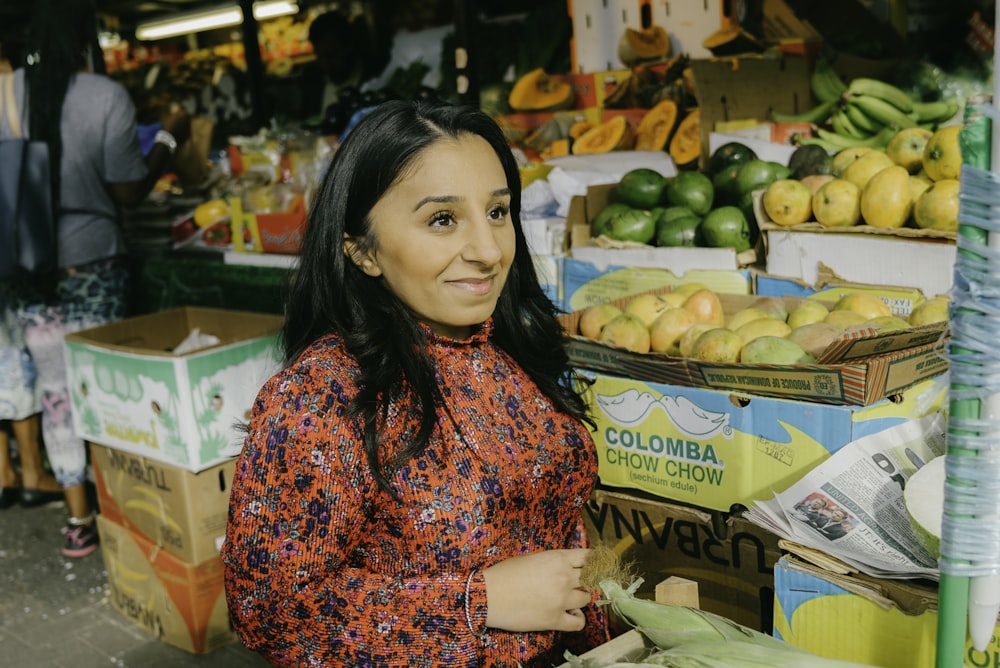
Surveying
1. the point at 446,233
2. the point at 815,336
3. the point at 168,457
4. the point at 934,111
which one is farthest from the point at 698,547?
the point at 934,111

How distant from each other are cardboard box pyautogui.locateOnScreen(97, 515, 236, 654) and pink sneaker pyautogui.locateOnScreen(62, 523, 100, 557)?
0.66 m

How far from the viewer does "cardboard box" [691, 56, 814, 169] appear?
416cm

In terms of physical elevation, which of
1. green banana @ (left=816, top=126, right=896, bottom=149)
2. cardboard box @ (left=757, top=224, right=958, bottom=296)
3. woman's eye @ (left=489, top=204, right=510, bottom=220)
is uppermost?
green banana @ (left=816, top=126, right=896, bottom=149)

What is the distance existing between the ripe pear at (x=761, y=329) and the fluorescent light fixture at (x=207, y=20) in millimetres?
8323

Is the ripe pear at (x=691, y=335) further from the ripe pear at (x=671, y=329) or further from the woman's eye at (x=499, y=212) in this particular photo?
the woman's eye at (x=499, y=212)

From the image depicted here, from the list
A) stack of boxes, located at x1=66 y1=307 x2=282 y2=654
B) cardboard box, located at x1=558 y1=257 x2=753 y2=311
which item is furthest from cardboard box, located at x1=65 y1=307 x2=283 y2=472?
cardboard box, located at x1=558 y1=257 x2=753 y2=311

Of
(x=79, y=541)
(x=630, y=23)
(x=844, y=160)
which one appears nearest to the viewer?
(x=844, y=160)

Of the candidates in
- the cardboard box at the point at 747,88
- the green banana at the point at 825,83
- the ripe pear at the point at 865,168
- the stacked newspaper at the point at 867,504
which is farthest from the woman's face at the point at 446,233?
the green banana at the point at 825,83

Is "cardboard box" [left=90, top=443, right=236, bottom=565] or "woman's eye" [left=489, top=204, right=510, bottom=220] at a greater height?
"woman's eye" [left=489, top=204, right=510, bottom=220]

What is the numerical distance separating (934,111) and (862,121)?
0.39m

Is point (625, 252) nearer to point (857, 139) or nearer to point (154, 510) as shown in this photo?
point (857, 139)

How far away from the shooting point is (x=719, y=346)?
237cm

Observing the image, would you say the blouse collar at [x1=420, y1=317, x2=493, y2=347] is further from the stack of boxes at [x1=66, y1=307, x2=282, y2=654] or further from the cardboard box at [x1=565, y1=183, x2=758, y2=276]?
the cardboard box at [x1=565, y1=183, x2=758, y2=276]

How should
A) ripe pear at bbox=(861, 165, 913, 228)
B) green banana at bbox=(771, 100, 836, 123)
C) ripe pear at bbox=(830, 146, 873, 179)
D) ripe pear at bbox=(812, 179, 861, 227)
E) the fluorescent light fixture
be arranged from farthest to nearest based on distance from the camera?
the fluorescent light fixture → green banana at bbox=(771, 100, 836, 123) → ripe pear at bbox=(830, 146, 873, 179) → ripe pear at bbox=(812, 179, 861, 227) → ripe pear at bbox=(861, 165, 913, 228)
